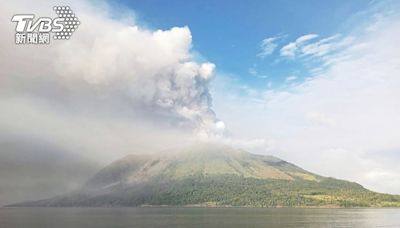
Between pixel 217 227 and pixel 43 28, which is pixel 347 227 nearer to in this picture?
pixel 217 227

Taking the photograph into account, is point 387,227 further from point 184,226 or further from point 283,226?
point 184,226

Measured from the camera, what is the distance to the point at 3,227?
130125mm

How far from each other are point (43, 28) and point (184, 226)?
234 feet

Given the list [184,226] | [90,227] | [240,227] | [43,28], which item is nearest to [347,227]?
[240,227]

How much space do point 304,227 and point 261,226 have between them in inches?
467

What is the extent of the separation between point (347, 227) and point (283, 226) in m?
18.0

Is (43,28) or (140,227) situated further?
(140,227)

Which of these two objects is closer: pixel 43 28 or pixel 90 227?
pixel 43 28

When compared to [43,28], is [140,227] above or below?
below

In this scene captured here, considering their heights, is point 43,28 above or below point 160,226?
above

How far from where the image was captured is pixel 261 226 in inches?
5049

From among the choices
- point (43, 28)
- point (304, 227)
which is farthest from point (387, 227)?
point (43, 28)

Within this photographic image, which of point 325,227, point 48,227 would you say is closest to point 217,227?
point 325,227

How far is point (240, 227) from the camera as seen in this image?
412ft
